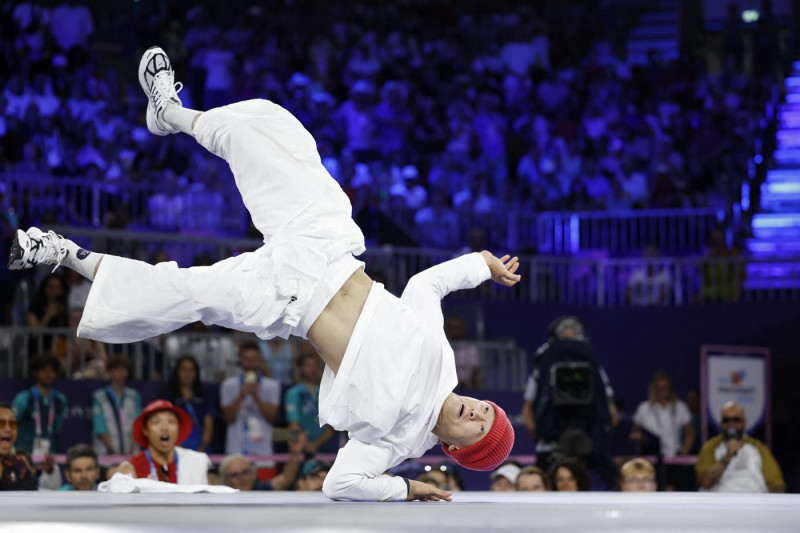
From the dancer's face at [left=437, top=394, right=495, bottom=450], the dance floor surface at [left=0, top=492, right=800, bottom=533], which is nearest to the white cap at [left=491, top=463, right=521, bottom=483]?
the dancer's face at [left=437, top=394, right=495, bottom=450]

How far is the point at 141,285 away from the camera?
12.4ft

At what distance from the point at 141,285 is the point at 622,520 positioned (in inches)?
73.0

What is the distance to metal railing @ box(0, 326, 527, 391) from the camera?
25.3ft

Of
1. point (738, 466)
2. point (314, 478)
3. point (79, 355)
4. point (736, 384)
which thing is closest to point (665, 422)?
point (736, 384)

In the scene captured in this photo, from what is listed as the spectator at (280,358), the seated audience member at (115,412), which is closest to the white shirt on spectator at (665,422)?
the spectator at (280,358)

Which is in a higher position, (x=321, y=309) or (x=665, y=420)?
(x=321, y=309)

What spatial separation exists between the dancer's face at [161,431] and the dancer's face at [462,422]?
6.68ft

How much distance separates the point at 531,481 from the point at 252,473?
5.06 ft

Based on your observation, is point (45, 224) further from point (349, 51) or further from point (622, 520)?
point (622, 520)

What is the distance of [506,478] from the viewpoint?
6.59m

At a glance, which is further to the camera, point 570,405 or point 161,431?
point 570,405

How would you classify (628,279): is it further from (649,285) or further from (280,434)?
(280,434)

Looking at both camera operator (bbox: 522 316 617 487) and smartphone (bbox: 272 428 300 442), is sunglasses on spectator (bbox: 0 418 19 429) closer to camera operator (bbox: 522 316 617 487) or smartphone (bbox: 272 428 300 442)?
smartphone (bbox: 272 428 300 442)

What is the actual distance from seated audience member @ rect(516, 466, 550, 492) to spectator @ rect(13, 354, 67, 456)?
2.69 m
